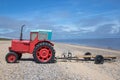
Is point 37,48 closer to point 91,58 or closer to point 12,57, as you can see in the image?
point 12,57

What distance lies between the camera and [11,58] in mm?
14055

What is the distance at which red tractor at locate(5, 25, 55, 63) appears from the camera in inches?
553

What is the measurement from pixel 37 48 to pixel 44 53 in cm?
56

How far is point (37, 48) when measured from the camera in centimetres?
1393

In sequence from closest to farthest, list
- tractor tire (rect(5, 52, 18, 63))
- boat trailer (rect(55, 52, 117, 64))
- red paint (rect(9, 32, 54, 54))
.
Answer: tractor tire (rect(5, 52, 18, 63)) < red paint (rect(9, 32, 54, 54)) < boat trailer (rect(55, 52, 117, 64))

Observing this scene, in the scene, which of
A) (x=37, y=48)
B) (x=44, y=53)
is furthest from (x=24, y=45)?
(x=44, y=53)

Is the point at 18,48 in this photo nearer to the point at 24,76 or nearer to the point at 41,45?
the point at 41,45

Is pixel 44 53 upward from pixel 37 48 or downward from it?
downward

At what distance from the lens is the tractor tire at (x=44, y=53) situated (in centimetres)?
1405

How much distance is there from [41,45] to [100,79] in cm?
530

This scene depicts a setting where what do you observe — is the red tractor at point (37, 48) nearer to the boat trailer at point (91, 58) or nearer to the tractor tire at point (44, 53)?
the tractor tire at point (44, 53)

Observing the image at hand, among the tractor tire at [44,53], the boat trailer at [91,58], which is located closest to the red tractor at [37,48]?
the tractor tire at [44,53]

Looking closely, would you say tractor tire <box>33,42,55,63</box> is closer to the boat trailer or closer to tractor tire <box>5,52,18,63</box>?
tractor tire <box>5,52,18,63</box>

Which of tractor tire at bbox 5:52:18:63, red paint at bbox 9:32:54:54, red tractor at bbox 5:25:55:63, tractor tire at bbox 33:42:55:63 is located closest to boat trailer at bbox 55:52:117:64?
tractor tire at bbox 33:42:55:63
